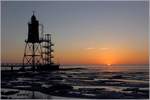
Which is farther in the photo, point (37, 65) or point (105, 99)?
point (37, 65)

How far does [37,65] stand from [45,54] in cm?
685

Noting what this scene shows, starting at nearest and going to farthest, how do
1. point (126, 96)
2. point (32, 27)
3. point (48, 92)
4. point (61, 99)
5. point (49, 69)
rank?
1. point (61, 99)
2. point (126, 96)
3. point (48, 92)
4. point (32, 27)
5. point (49, 69)

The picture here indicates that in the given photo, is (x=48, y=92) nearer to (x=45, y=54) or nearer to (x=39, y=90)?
(x=39, y=90)

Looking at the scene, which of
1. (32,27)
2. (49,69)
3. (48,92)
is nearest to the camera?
(48,92)

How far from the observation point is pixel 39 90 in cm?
2270

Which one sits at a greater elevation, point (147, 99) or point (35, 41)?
point (35, 41)

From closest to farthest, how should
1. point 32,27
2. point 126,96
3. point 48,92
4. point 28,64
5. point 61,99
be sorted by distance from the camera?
1. point 61,99
2. point 126,96
3. point 48,92
4. point 32,27
5. point 28,64

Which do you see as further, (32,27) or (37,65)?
(37,65)

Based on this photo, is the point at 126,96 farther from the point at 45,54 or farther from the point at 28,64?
the point at 45,54

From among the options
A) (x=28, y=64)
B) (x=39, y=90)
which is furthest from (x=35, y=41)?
(x=39, y=90)

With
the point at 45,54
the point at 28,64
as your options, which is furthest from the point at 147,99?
Result: the point at 45,54

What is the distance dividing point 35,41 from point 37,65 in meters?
7.91

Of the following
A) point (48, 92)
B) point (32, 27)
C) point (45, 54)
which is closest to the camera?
point (48, 92)

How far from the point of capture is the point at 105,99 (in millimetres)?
18562
